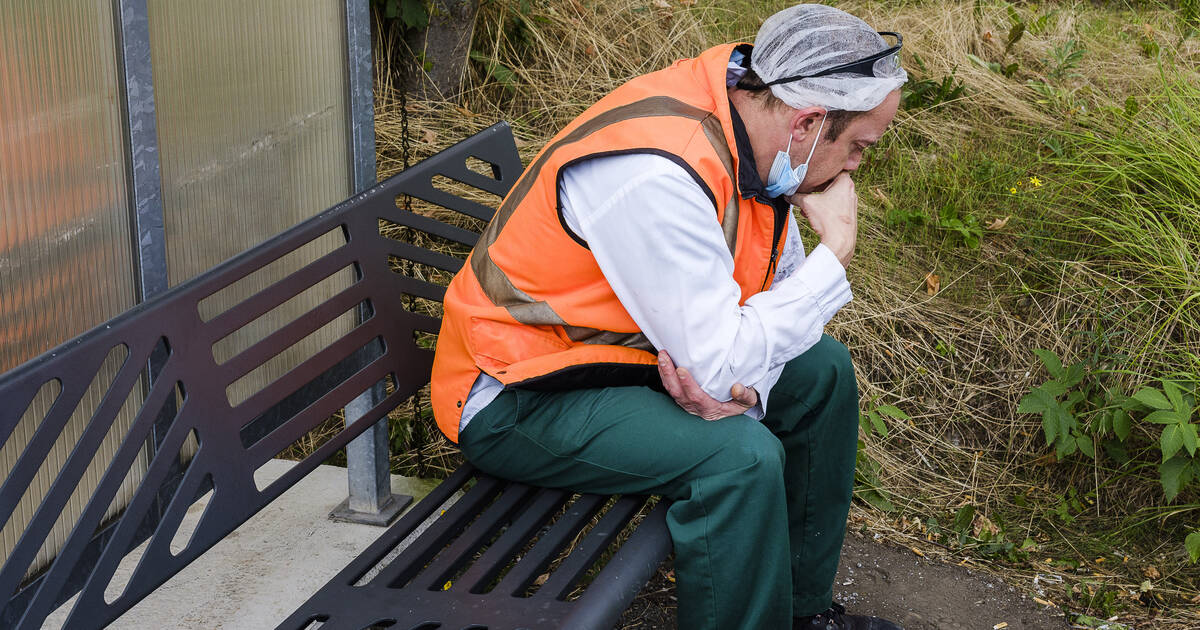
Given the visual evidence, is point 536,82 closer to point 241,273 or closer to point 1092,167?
point 1092,167

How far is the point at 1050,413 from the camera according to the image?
3.55 m

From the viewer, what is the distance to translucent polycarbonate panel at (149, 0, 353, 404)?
7.86 feet

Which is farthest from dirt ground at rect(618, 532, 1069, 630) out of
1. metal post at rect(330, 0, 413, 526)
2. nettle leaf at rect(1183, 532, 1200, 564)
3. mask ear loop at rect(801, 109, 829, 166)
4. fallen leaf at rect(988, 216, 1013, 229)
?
fallen leaf at rect(988, 216, 1013, 229)

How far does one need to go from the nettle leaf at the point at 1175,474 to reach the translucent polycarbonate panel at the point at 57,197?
278 centimetres

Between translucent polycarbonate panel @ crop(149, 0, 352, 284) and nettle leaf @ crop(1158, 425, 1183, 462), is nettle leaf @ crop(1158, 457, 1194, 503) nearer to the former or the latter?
nettle leaf @ crop(1158, 425, 1183, 462)

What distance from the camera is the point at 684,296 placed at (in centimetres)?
218

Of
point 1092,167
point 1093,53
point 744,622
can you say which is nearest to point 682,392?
point 744,622

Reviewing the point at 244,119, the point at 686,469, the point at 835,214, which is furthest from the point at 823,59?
the point at 244,119

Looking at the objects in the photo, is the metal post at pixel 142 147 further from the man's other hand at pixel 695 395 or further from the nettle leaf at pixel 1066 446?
the nettle leaf at pixel 1066 446

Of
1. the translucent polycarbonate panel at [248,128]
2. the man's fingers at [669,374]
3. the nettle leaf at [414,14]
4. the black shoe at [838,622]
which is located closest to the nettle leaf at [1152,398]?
the black shoe at [838,622]

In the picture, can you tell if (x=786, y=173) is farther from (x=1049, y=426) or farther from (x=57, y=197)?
(x=1049, y=426)

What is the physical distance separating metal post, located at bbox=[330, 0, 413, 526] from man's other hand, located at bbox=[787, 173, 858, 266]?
43.3 inches

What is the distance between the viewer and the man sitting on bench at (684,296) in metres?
2.19

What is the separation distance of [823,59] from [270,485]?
1.38 meters
